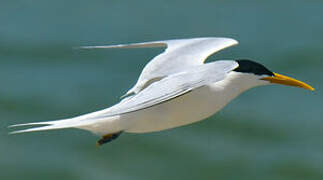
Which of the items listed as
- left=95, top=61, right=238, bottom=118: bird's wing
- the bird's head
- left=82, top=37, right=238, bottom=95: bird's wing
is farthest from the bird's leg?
the bird's head

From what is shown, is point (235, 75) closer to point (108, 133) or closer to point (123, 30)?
point (108, 133)

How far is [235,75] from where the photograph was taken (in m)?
5.42

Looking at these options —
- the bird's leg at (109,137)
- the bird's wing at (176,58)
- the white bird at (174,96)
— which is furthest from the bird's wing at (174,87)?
the bird's wing at (176,58)

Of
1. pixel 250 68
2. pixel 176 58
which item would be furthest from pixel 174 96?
pixel 176 58

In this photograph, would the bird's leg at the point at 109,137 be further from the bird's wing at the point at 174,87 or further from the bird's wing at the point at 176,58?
the bird's wing at the point at 174,87

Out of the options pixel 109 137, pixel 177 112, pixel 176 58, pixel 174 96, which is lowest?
pixel 109 137

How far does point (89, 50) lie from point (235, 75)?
454 centimetres

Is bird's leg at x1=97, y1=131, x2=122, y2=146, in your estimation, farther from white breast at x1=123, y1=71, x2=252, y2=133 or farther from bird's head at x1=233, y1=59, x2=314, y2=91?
bird's head at x1=233, y1=59, x2=314, y2=91

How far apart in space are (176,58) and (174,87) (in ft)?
4.20

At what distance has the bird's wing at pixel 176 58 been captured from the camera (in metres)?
5.65

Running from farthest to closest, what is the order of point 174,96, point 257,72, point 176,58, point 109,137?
point 176,58 → point 257,72 → point 109,137 → point 174,96

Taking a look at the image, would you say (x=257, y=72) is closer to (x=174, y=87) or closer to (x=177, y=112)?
(x=177, y=112)

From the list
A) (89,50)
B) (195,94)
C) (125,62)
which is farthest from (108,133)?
(89,50)

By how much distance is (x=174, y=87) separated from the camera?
4.71m
